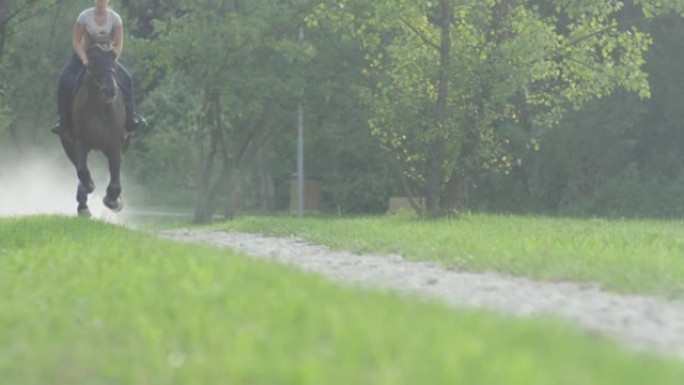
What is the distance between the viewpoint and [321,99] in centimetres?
3734

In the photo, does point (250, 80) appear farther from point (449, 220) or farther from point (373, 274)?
point (373, 274)

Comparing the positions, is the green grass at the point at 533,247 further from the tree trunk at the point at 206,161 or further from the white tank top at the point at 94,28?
the tree trunk at the point at 206,161

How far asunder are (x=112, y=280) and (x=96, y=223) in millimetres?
8727

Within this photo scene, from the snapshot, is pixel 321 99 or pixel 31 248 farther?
pixel 321 99

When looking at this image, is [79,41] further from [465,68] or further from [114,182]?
[465,68]

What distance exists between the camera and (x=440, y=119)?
2577 cm

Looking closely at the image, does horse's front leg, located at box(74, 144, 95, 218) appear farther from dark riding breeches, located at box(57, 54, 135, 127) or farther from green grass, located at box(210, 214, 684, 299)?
green grass, located at box(210, 214, 684, 299)

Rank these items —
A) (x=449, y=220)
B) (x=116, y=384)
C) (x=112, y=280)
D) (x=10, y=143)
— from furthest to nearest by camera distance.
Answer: (x=10, y=143), (x=449, y=220), (x=112, y=280), (x=116, y=384)

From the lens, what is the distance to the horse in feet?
65.0

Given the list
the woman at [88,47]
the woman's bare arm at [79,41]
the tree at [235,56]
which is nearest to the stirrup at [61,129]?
the woman at [88,47]

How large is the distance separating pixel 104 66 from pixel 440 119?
8.03 meters

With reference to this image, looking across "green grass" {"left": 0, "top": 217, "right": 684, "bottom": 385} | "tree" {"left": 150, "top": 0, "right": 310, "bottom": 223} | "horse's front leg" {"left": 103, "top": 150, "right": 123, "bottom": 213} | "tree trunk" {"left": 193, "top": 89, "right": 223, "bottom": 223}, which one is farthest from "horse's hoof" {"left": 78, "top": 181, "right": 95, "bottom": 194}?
"tree trunk" {"left": 193, "top": 89, "right": 223, "bottom": 223}

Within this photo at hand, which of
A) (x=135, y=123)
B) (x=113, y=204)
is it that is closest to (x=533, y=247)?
(x=135, y=123)

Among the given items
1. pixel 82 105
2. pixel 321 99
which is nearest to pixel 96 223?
pixel 82 105
